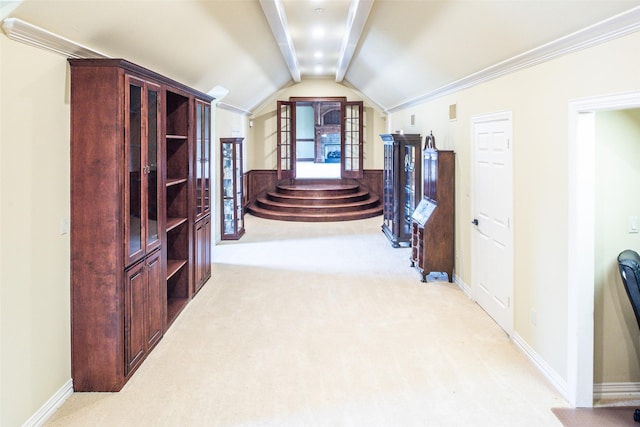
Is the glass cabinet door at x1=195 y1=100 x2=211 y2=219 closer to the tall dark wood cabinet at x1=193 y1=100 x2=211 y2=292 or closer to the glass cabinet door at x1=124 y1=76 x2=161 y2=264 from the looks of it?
the tall dark wood cabinet at x1=193 y1=100 x2=211 y2=292

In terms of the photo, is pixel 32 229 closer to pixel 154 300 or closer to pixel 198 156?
pixel 154 300

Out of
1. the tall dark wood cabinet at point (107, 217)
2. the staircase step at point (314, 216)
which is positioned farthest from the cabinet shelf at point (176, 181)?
the staircase step at point (314, 216)

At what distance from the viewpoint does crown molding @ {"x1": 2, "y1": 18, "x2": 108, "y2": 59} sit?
236 cm

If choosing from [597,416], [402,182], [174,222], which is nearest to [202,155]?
[174,222]

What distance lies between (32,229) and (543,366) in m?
3.40

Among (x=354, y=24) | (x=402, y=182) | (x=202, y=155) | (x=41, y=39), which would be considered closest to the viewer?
(x=41, y=39)

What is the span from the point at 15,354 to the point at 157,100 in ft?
6.77

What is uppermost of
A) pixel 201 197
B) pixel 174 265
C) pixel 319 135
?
pixel 319 135

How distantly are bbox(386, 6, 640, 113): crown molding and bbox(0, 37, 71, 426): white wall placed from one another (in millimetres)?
3055

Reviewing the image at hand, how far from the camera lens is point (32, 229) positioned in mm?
2625

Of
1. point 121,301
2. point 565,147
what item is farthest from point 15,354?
point 565,147

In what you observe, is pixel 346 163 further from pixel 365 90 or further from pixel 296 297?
pixel 296 297

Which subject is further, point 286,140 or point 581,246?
point 286,140

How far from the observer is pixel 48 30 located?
2.63 meters
